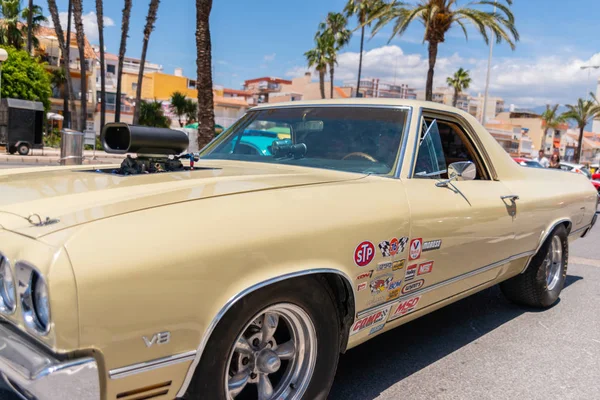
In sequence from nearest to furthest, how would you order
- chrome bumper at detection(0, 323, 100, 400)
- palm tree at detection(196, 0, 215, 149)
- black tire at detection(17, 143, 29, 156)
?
chrome bumper at detection(0, 323, 100, 400) → palm tree at detection(196, 0, 215, 149) → black tire at detection(17, 143, 29, 156)

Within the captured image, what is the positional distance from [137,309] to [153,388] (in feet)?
0.96

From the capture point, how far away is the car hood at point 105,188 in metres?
1.82

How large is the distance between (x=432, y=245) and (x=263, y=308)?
3.77 ft

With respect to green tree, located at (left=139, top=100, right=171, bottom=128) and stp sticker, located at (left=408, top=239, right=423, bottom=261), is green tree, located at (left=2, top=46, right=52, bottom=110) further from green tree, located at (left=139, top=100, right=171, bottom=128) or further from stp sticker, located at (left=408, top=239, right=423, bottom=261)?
stp sticker, located at (left=408, top=239, right=423, bottom=261)

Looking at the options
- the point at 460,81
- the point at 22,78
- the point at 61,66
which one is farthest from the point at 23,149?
the point at 460,81

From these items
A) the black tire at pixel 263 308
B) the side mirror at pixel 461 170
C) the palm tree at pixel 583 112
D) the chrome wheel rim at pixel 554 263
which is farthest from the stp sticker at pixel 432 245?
the palm tree at pixel 583 112

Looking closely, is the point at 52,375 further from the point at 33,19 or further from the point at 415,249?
the point at 33,19

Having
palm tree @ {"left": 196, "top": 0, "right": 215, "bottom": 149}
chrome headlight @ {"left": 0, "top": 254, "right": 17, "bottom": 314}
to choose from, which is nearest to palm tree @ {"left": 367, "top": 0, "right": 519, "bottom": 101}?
palm tree @ {"left": 196, "top": 0, "right": 215, "bottom": 149}

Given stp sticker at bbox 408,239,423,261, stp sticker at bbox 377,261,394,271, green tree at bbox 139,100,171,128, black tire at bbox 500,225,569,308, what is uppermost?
green tree at bbox 139,100,171,128

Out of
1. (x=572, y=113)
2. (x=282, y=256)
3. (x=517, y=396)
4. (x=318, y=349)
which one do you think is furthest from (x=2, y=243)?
(x=572, y=113)

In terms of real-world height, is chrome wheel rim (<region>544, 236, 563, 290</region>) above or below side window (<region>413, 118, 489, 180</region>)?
below

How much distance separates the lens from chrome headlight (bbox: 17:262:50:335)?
5.20 ft

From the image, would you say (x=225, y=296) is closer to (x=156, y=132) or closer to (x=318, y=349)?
(x=318, y=349)

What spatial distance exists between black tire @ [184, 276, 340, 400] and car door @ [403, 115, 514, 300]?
1.91 ft
